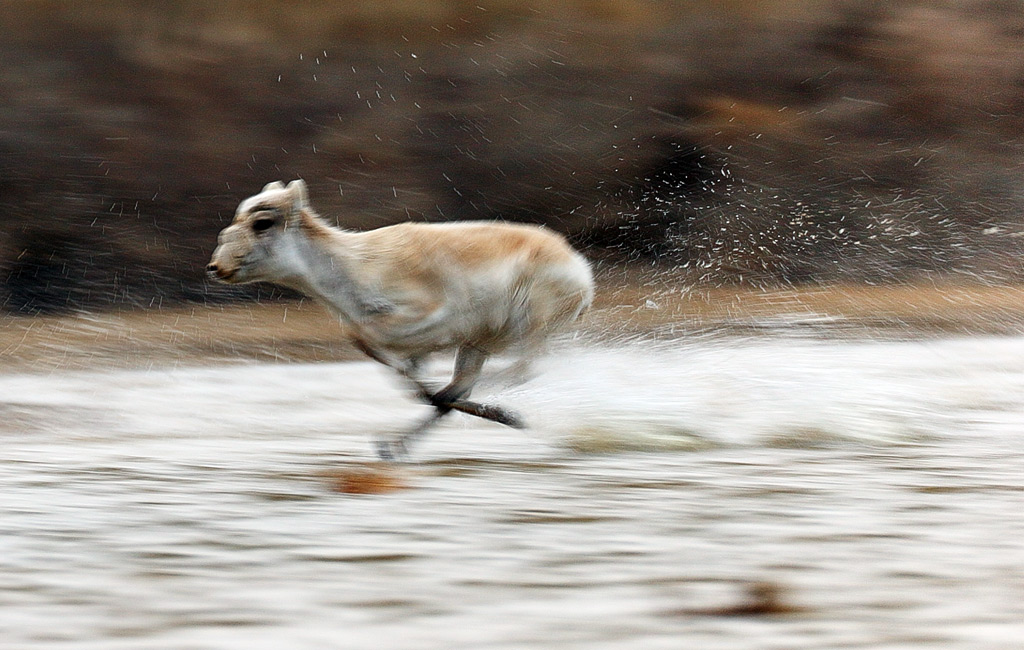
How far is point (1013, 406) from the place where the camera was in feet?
26.6

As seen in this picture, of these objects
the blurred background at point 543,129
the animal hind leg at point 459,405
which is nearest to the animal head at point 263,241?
the animal hind leg at point 459,405

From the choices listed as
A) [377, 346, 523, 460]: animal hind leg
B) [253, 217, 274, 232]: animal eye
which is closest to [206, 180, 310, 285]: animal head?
[253, 217, 274, 232]: animal eye

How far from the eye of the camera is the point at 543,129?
65.8 feet

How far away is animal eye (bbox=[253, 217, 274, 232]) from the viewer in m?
6.28

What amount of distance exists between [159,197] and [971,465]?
45.6 feet

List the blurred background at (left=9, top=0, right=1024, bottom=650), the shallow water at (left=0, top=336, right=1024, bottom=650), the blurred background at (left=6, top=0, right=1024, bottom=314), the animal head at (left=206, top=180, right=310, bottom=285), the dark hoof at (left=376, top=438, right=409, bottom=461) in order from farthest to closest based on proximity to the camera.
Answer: the blurred background at (left=6, top=0, right=1024, bottom=314), the animal head at (left=206, top=180, right=310, bottom=285), the dark hoof at (left=376, top=438, right=409, bottom=461), the blurred background at (left=9, top=0, right=1024, bottom=650), the shallow water at (left=0, top=336, right=1024, bottom=650)

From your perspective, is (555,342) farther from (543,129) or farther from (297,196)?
(543,129)

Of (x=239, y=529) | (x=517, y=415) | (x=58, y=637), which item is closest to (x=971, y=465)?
(x=517, y=415)

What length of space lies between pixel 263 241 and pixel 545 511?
80.3 inches

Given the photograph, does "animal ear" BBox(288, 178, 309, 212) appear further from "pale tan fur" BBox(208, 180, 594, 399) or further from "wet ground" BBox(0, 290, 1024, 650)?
"wet ground" BBox(0, 290, 1024, 650)

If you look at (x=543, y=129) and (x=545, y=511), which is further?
(x=543, y=129)

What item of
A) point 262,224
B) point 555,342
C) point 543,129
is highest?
point 543,129

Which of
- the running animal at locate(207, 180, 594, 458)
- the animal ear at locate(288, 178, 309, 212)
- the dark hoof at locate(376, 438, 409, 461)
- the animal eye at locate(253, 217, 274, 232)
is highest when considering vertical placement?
the animal ear at locate(288, 178, 309, 212)

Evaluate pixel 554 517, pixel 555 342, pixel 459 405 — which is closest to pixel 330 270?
pixel 459 405
